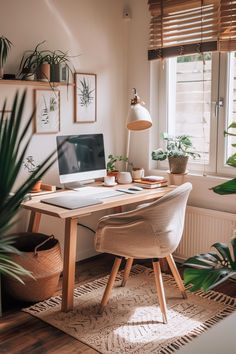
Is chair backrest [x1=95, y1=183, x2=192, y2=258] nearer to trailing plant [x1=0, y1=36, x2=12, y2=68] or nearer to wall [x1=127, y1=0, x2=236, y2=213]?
wall [x1=127, y1=0, x2=236, y2=213]

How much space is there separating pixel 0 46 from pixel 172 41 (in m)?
1.38

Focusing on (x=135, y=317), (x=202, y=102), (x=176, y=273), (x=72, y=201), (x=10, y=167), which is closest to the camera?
(x=10, y=167)

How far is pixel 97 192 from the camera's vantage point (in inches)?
125

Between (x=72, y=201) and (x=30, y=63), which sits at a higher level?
(x=30, y=63)

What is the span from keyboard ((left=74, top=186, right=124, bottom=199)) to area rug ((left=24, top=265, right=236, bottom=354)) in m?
0.67

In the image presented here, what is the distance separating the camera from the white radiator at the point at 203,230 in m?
3.30

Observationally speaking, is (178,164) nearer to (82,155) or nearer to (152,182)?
(152,182)

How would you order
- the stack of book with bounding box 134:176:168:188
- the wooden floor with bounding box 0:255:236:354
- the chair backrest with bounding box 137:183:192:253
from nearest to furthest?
the wooden floor with bounding box 0:255:236:354 < the chair backrest with bounding box 137:183:192:253 < the stack of book with bounding box 134:176:168:188

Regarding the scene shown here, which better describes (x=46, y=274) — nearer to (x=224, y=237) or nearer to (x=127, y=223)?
(x=127, y=223)

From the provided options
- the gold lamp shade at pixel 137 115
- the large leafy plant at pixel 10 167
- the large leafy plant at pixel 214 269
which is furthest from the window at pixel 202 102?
the large leafy plant at pixel 10 167

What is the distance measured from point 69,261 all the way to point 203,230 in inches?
46.2

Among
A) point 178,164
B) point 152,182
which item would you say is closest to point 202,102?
point 178,164

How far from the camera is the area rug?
2475mm

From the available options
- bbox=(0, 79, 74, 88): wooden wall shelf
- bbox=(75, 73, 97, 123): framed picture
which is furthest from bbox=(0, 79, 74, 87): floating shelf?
bbox=(75, 73, 97, 123): framed picture
